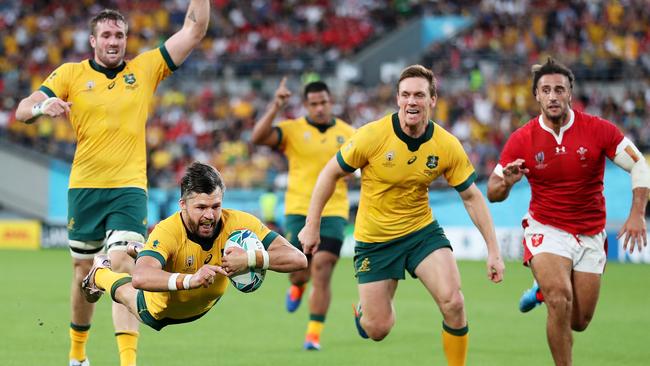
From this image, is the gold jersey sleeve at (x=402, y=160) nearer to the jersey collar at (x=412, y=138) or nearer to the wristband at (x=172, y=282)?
the jersey collar at (x=412, y=138)

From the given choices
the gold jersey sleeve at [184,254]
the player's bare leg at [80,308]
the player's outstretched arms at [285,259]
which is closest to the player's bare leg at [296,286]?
the player's bare leg at [80,308]

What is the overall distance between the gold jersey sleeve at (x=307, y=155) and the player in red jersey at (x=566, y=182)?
3583mm

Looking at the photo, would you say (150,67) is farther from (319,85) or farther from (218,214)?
(319,85)

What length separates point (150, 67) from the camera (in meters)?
9.45

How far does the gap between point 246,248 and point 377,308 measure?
2.15 meters

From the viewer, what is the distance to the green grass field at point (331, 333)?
10836 mm

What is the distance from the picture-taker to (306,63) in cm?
3328

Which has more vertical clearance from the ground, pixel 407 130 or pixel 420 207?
pixel 407 130

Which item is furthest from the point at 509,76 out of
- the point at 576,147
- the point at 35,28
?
the point at 576,147

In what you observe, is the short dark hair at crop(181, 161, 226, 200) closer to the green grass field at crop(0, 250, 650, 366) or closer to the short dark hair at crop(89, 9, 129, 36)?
the short dark hair at crop(89, 9, 129, 36)

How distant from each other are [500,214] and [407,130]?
16.4m

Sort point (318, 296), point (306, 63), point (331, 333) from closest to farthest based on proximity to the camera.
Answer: point (318, 296) < point (331, 333) < point (306, 63)

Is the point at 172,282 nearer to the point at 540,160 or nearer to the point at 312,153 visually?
the point at 540,160

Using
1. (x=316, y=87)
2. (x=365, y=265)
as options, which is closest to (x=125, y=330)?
(x=365, y=265)
